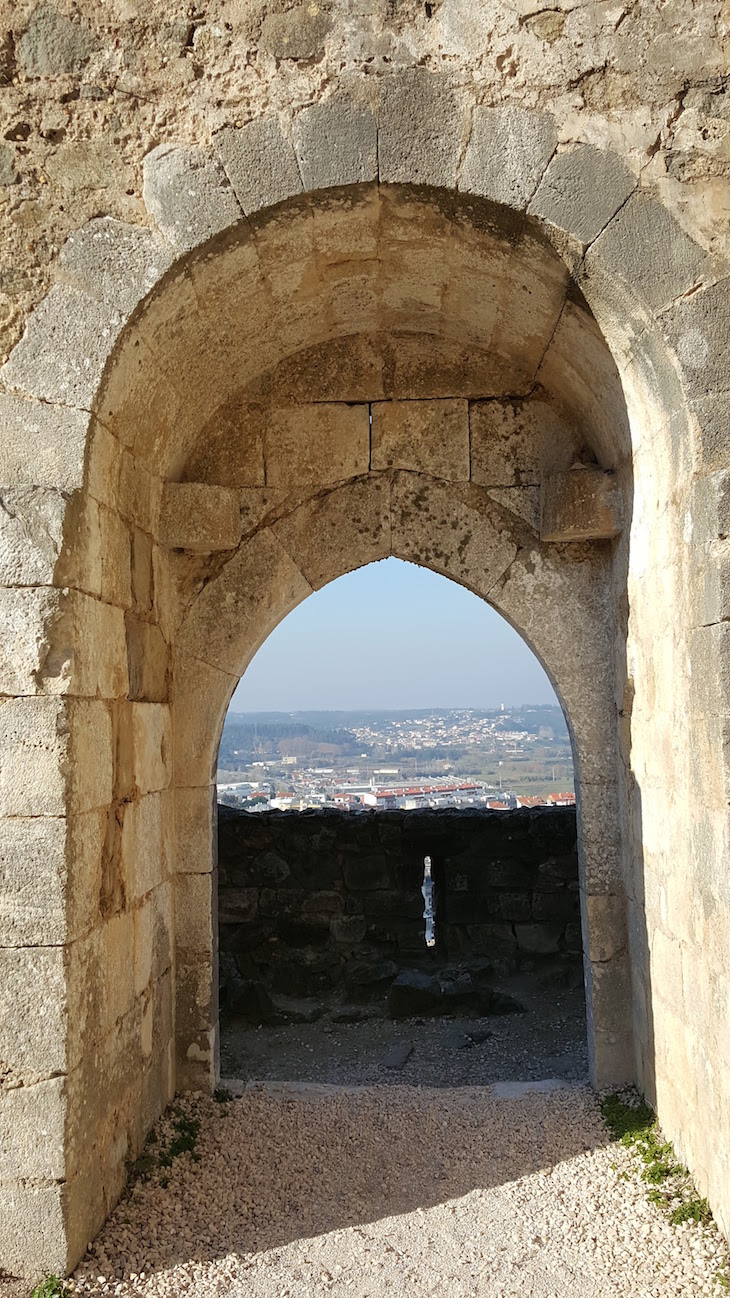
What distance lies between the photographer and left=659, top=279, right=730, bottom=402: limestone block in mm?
2785

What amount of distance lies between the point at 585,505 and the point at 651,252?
1.05 meters

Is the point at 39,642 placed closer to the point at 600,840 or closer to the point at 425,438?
the point at 425,438

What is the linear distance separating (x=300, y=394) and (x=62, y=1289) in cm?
327

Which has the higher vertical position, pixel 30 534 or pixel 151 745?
pixel 30 534

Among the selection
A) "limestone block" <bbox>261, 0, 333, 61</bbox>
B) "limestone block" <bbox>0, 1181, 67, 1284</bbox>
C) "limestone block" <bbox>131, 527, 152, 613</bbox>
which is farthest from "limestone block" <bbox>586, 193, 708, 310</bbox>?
"limestone block" <bbox>0, 1181, 67, 1284</bbox>

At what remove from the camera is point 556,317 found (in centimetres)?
341

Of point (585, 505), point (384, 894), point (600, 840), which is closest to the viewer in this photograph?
point (585, 505)

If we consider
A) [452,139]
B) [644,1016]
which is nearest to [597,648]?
[644,1016]

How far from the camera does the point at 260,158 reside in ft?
9.59

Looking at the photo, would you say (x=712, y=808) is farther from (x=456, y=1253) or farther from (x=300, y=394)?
(x=300, y=394)

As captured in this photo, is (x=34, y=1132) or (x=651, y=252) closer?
(x=34, y=1132)

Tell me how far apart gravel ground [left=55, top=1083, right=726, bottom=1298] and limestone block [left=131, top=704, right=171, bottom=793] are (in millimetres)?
1300

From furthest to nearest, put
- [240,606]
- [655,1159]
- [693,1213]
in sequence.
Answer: [240,606], [655,1159], [693,1213]

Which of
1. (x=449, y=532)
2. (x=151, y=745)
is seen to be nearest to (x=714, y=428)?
(x=449, y=532)
